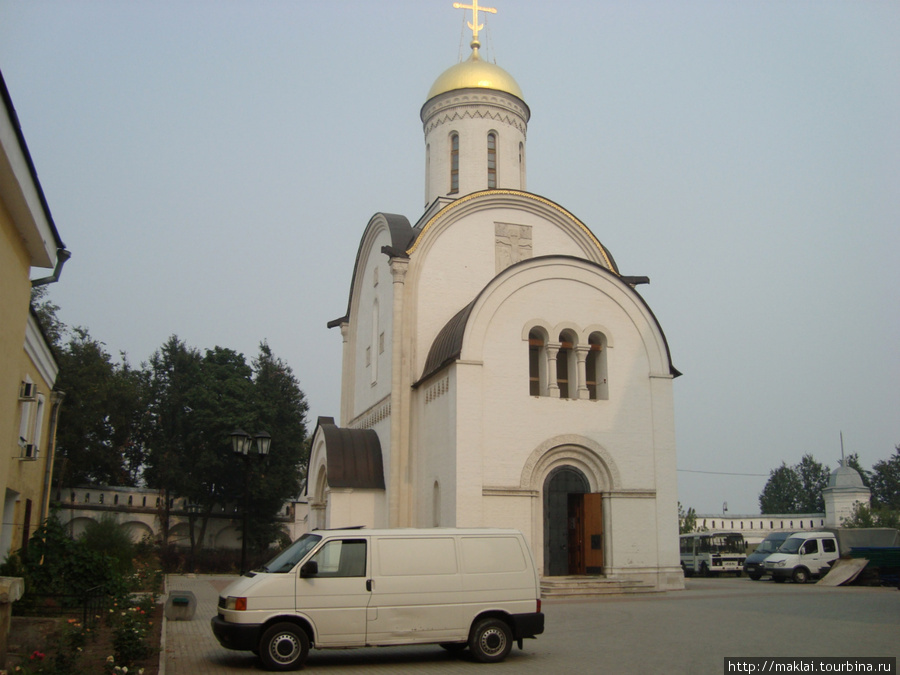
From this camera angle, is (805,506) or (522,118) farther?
(805,506)

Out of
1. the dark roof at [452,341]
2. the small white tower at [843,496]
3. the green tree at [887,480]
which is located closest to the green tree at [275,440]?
the dark roof at [452,341]

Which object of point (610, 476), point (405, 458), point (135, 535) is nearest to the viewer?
point (610, 476)

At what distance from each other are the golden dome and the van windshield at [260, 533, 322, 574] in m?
18.0

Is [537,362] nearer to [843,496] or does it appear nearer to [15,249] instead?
[15,249]

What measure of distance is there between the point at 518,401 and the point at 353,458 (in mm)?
5373

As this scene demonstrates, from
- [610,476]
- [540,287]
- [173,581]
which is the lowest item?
[173,581]

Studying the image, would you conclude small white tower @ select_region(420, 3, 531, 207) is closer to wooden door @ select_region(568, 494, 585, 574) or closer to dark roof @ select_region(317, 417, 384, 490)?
dark roof @ select_region(317, 417, 384, 490)

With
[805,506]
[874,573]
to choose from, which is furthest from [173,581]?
[805,506]

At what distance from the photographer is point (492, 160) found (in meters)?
24.5

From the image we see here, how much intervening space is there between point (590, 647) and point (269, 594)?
155 inches

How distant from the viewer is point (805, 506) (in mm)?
69188

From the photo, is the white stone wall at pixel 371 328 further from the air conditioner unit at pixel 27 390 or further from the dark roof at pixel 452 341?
the air conditioner unit at pixel 27 390

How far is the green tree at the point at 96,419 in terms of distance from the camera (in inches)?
1335

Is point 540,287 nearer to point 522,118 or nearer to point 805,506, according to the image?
point 522,118
